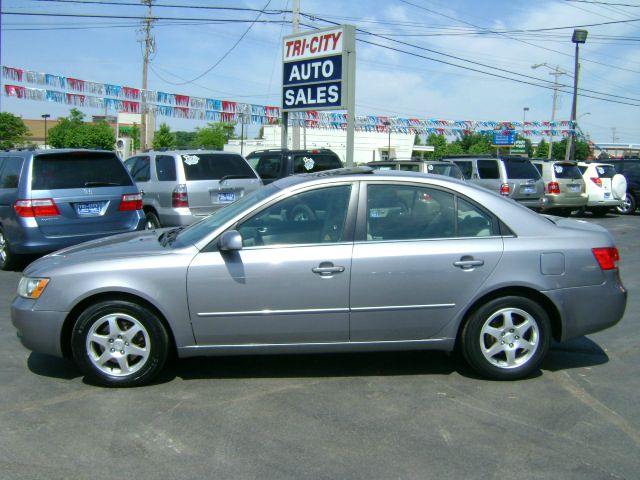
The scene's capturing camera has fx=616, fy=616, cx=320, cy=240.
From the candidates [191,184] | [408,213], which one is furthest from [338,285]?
[191,184]

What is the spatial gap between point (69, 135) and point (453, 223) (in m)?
69.4

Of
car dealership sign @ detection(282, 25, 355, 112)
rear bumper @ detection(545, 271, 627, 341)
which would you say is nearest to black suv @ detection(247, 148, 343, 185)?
car dealership sign @ detection(282, 25, 355, 112)

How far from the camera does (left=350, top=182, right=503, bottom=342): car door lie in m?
4.54

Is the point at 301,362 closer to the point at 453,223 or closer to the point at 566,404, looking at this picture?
the point at 453,223

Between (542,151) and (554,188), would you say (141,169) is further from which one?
(542,151)

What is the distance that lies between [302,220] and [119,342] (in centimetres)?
162

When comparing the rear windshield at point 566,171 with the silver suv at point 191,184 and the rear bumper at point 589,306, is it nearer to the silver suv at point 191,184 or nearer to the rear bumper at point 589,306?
the silver suv at point 191,184

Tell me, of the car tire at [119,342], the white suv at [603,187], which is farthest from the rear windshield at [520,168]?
the car tire at [119,342]

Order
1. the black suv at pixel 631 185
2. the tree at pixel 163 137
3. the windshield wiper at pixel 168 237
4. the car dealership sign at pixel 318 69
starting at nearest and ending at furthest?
the windshield wiper at pixel 168 237 → the car dealership sign at pixel 318 69 → the black suv at pixel 631 185 → the tree at pixel 163 137

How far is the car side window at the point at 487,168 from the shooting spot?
1658 cm

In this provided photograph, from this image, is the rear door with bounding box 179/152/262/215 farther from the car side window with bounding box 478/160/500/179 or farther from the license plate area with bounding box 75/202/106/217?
the car side window with bounding box 478/160/500/179

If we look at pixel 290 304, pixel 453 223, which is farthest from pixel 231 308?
pixel 453 223

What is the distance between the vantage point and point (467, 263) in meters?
4.60

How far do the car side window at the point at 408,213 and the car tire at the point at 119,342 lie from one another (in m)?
1.76
